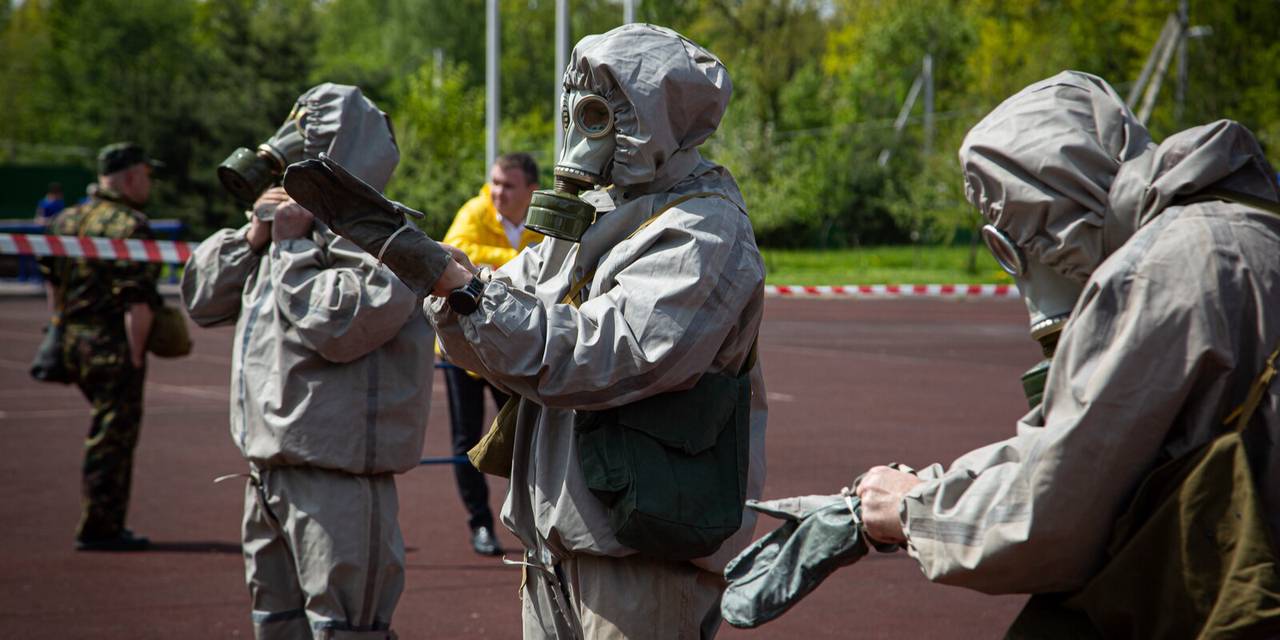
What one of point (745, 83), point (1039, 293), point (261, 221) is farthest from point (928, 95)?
point (1039, 293)

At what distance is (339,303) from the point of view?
14.2 feet

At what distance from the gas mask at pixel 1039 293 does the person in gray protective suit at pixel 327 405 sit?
7.77ft

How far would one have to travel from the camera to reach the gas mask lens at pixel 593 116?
3102 mm

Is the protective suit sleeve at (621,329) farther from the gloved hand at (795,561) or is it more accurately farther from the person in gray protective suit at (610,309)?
the gloved hand at (795,561)

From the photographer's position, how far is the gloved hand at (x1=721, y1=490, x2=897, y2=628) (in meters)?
2.52

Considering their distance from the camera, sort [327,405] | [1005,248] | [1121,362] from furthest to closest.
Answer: [327,405]
[1005,248]
[1121,362]

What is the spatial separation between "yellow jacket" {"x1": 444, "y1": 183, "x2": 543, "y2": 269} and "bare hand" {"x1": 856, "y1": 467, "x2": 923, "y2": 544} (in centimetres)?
517

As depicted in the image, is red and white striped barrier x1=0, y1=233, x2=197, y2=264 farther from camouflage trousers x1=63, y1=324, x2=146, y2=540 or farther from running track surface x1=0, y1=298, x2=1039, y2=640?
running track surface x1=0, y1=298, x2=1039, y2=640

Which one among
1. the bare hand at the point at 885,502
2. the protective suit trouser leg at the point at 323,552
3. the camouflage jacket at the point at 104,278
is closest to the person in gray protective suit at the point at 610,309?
the bare hand at the point at 885,502

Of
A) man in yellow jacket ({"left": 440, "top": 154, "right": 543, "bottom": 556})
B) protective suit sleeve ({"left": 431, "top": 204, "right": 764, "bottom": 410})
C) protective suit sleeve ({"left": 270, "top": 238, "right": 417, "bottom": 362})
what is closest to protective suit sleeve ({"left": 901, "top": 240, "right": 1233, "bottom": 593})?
protective suit sleeve ({"left": 431, "top": 204, "right": 764, "bottom": 410})

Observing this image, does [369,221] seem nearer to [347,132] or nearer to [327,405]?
[327,405]

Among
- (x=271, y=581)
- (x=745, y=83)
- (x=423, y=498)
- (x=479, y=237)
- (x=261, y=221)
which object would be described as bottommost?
(x=745, y=83)

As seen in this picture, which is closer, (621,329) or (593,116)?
(621,329)

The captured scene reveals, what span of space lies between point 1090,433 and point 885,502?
Answer: 460mm
